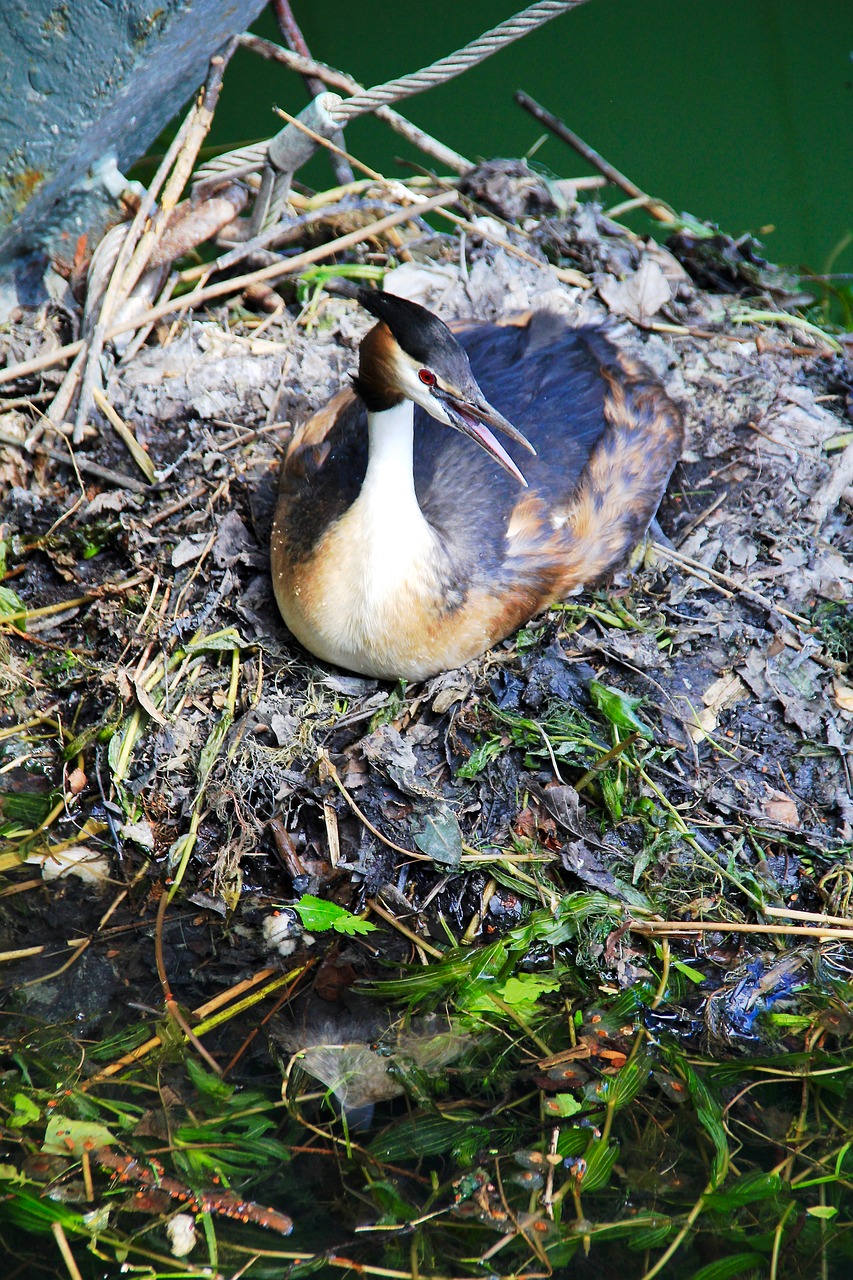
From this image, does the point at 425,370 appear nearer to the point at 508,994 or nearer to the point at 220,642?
the point at 220,642

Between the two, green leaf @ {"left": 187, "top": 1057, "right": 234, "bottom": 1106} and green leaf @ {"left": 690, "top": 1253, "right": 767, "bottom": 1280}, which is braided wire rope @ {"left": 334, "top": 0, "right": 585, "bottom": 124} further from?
green leaf @ {"left": 690, "top": 1253, "right": 767, "bottom": 1280}

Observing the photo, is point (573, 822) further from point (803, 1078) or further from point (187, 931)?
point (187, 931)

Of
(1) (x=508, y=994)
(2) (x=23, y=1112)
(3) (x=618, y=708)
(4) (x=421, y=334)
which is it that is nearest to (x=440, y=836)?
(1) (x=508, y=994)

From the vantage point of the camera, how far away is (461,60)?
2887 millimetres

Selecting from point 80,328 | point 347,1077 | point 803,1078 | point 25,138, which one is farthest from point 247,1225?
point 25,138

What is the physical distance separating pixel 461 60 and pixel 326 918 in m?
2.34

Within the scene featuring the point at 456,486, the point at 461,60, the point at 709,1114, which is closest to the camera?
the point at 709,1114

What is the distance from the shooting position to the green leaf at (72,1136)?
6.17ft

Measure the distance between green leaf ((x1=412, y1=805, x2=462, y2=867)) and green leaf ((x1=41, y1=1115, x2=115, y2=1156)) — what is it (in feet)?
2.90

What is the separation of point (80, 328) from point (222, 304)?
54cm

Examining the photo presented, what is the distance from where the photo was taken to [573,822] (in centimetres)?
249

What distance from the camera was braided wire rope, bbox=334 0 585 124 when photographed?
274 centimetres

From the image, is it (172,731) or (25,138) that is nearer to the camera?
(172,731)

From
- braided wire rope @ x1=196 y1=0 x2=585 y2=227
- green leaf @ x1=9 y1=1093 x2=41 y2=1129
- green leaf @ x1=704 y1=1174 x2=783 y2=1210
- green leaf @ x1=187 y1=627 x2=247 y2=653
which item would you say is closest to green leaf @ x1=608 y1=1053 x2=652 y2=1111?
green leaf @ x1=704 y1=1174 x2=783 y2=1210
